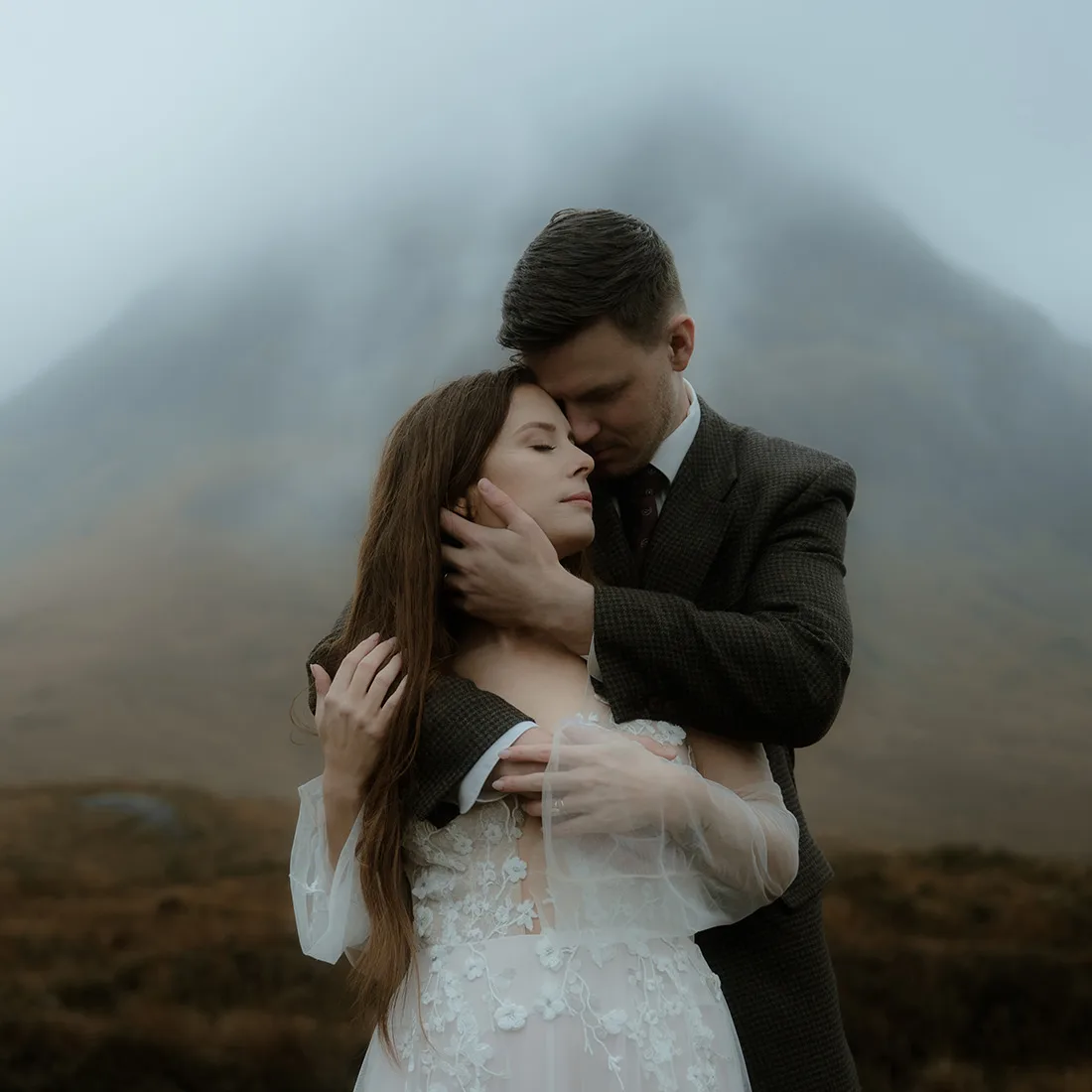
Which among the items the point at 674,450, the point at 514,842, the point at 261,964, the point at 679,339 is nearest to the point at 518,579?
the point at 514,842

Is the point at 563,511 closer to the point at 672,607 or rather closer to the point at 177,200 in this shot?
the point at 672,607

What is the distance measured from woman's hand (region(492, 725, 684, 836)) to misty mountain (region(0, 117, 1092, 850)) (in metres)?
2.78

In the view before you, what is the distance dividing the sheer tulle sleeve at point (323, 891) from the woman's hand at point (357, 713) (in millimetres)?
68

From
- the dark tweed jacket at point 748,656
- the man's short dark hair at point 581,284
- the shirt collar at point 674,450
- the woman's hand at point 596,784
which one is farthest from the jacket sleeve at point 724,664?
the man's short dark hair at point 581,284

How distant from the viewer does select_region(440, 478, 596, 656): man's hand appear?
62.8 inches

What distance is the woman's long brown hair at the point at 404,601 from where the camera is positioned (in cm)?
157

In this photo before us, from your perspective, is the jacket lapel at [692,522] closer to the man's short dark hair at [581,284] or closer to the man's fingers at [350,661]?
the man's short dark hair at [581,284]

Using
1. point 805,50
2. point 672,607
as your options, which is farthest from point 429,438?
point 805,50

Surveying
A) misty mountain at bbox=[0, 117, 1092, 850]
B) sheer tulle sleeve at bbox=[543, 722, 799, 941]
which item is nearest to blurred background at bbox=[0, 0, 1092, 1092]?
misty mountain at bbox=[0, 117, 1092, 850]

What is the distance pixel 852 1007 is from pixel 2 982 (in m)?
2.75

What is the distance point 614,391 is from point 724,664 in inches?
19.7

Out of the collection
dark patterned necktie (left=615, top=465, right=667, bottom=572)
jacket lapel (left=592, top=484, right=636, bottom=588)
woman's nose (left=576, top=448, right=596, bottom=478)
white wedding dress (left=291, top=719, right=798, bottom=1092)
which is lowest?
white wedding dress (left=291, top=719, right=798, bottom=1092)

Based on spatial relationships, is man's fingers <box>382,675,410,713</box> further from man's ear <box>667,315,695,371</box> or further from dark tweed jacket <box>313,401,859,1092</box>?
man's ear <box>667,315,695,371</box>

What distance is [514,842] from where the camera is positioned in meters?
1.55
